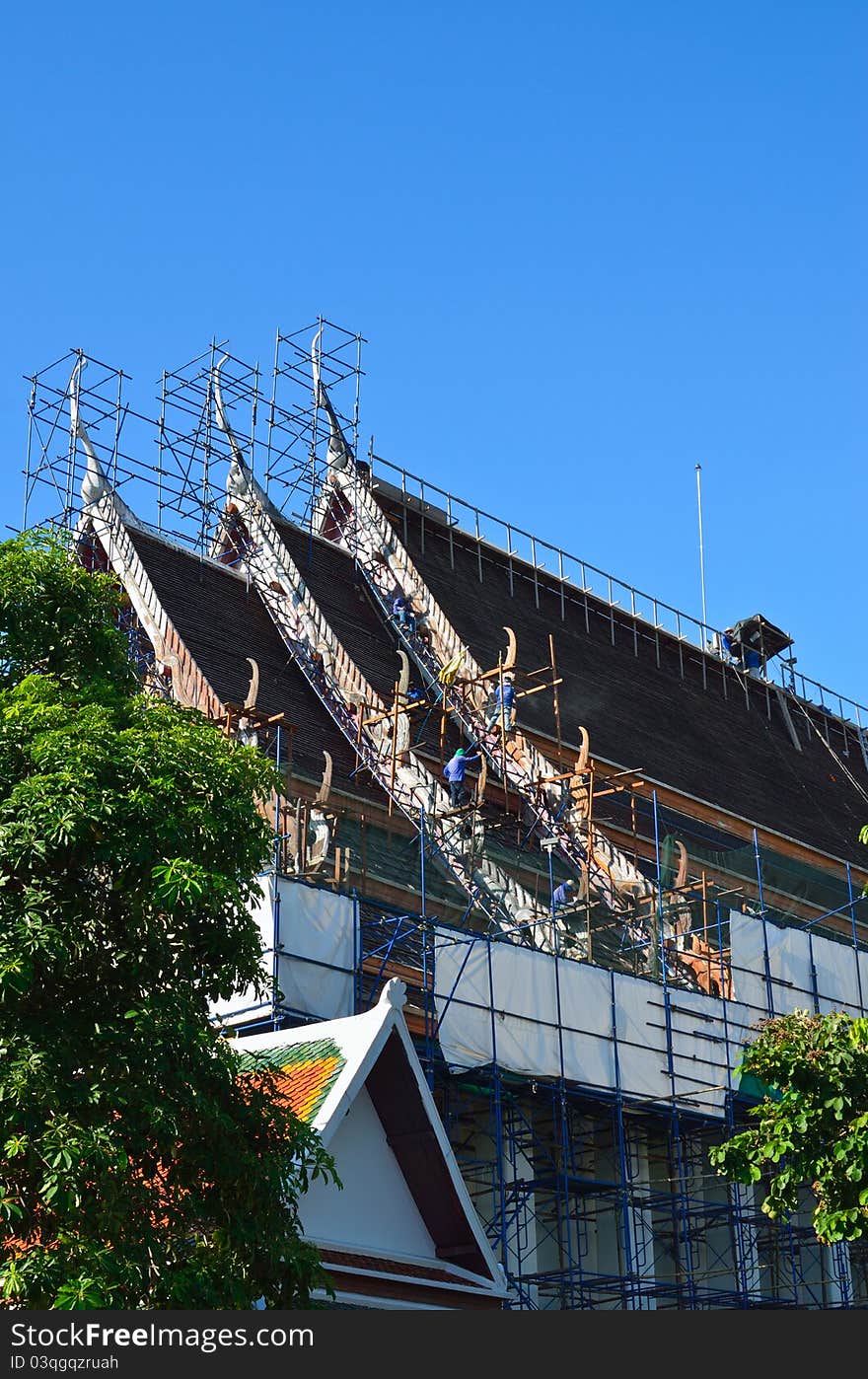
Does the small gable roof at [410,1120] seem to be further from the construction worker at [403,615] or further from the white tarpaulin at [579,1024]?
the construction worker at [403,615]

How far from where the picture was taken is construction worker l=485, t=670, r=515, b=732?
32.6 meters

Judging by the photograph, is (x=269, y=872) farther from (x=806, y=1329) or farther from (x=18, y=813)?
(x=806, y=1329)

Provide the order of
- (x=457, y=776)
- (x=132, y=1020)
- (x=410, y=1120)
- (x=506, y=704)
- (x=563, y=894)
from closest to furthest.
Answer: (x=132, y=1020) → (x=410, y=1120) → (x=563, y=894) → (x=457, y=776) → (x=506, y=704)

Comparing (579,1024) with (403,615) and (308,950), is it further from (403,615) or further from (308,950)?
(403,615)

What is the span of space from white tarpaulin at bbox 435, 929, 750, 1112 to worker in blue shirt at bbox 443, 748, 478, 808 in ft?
14.6

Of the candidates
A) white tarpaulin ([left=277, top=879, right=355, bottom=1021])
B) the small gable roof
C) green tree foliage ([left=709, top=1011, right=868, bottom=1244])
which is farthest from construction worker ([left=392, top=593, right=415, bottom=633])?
green tree foliage ([left=709, top=1011, right=868, bottom=1244])

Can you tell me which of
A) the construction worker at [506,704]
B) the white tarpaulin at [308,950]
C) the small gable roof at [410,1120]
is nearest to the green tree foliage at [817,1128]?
the small gable roof at [410,1120]

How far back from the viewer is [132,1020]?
14578 mm

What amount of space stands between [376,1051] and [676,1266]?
11.5 metres

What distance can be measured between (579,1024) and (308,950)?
4407mm

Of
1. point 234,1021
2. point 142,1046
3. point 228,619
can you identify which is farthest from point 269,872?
point 228,619

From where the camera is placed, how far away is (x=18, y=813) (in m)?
14.3

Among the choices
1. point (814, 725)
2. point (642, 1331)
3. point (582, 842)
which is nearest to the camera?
point (642, 1331)

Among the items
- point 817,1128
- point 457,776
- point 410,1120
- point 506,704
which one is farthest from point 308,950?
point 506,704
